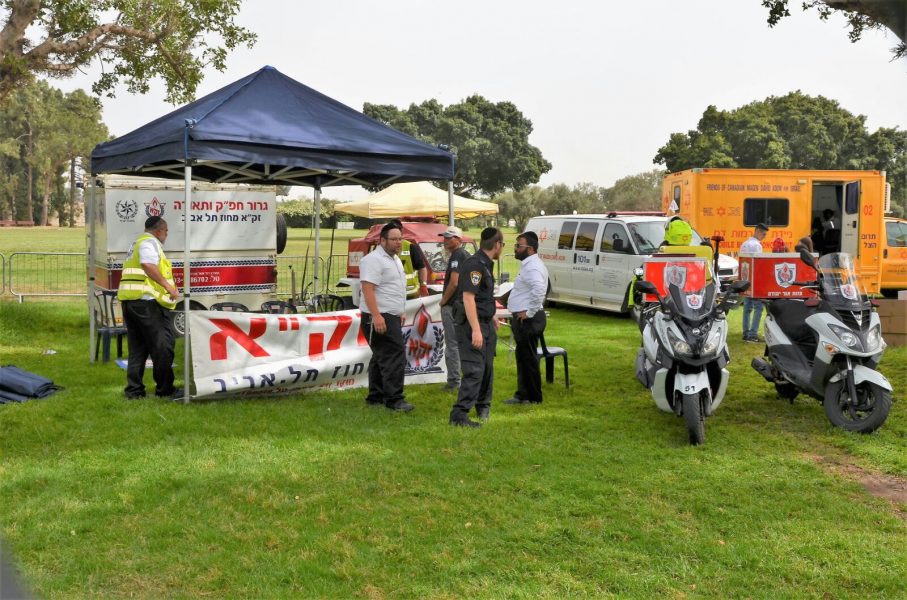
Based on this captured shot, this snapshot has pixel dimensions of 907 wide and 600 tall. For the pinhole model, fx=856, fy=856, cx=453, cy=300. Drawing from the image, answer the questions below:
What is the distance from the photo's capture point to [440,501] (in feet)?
→ 17.8

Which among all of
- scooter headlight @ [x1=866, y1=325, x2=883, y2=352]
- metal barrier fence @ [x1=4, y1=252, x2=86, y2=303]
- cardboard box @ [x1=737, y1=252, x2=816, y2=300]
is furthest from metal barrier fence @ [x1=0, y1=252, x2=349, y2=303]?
scooter headlight @ [x1=866, y1=325, x2=883, y2=352]

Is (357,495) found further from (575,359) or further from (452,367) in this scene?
(575,359)

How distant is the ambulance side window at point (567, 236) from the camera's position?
16.8m

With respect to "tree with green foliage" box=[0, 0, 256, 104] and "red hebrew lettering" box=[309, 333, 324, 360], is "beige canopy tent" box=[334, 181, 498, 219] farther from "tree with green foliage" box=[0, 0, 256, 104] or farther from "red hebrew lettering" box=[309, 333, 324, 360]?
"red hebrew lettering" box=[309, 333, 324, 360]

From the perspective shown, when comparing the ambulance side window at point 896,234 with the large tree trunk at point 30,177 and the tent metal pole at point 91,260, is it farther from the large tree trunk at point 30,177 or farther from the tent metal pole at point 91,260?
the large tree trunk at point 30,177

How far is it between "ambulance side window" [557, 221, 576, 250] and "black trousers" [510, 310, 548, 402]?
8.63 m

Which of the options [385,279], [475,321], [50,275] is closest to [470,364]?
[475,321]

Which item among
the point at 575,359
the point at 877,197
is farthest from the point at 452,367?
the point at 877,197

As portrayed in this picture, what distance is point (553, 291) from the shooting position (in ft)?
56.8

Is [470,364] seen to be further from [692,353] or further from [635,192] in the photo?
[635,192]

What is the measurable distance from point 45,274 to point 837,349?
1473 centimetres

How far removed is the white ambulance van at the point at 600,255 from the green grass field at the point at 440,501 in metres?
6.93

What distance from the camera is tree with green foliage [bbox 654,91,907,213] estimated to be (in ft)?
174

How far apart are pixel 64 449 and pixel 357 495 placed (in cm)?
257
